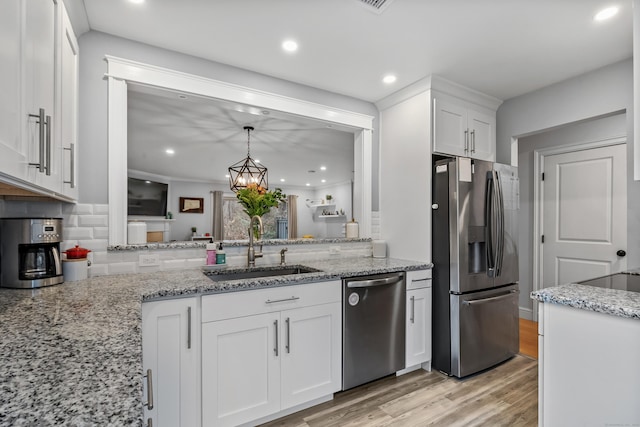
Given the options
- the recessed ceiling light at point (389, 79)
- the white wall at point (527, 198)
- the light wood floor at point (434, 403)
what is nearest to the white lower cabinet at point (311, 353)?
the light wood floor at point (434, 403)

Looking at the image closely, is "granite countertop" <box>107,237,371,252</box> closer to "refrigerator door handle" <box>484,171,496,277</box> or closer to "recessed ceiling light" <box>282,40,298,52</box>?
"refrigerator door handle" <box>484,171,496,277</box>

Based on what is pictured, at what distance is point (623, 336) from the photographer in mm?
1100

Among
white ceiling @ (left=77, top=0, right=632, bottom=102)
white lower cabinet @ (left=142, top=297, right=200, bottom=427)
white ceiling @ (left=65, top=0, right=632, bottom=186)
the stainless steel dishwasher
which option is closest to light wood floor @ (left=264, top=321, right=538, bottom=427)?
the stainless steel dishwasher

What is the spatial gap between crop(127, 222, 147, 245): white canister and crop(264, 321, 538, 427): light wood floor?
4.76 feet

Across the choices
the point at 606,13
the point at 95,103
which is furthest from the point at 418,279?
the point at 95,103

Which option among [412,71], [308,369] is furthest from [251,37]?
[308,369]

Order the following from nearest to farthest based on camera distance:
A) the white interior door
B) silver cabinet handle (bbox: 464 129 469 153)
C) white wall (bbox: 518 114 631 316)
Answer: silver cabinet handle (bbox: 464 129 469 153) → the white interior door → white wall (bbox: 518 114 631 316)

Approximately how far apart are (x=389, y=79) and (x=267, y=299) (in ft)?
6.75

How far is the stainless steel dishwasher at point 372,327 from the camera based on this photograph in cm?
207

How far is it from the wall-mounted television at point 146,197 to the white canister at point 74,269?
5.14 meters

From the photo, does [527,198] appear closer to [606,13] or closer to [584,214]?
[584,214]

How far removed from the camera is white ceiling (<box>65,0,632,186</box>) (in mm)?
1753

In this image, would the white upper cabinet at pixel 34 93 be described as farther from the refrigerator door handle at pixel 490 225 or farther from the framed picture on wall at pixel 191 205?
the framed picture on wall at pixel 191 205

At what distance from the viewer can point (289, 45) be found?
6.96 ft
